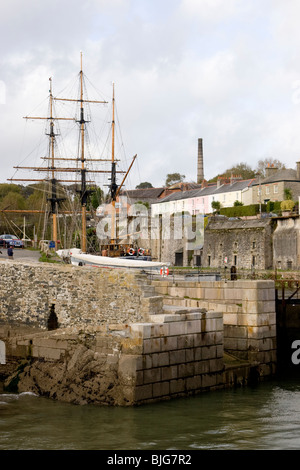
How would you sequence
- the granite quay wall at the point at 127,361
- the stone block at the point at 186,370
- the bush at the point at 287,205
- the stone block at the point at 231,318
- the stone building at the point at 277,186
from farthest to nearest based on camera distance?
the stone building at the point at 277,186 < the bush at the point at 287,205 < the stone block at the point at 231,318 < the stone block at the point at 186,370 < the granite quay wall at the point at 127,361

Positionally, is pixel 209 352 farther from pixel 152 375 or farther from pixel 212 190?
pixel 212 190

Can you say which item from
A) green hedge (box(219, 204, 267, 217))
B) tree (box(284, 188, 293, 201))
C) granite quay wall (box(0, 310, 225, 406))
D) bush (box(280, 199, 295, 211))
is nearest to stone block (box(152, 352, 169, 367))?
granite quay wall (box(0, 310, 225, 406))

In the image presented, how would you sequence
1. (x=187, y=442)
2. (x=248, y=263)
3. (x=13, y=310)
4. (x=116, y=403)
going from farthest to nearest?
(x=248, y=263)
(x=13, y=310)
(x=116, y=403)
(x=187, y=442)

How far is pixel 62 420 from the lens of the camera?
50.4 ft

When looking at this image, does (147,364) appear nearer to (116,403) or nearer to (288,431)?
(116,403)

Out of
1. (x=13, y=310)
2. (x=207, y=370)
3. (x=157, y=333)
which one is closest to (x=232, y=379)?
(x=207, y=370)

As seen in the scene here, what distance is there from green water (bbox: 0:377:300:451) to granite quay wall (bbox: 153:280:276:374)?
274 centimetres

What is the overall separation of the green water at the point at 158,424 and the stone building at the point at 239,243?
33.0m

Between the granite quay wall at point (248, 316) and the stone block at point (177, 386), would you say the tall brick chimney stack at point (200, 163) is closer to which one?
the granite quay wall at point (248, 316)

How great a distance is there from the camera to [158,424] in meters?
15.1

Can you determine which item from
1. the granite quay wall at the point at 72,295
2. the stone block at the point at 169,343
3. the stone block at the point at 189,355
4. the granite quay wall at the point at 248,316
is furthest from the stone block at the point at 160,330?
the granite quay wall at the point at 248,316

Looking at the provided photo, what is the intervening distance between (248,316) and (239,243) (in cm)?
3423

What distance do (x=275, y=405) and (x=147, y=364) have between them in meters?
3.63

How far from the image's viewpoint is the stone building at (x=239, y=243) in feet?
171
